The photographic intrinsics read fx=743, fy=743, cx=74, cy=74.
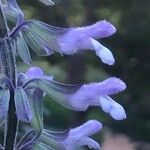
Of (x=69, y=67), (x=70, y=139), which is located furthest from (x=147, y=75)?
(x=70, y=139)

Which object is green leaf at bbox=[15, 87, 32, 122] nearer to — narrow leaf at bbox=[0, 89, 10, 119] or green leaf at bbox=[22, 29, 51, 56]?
narrow leaf at bbox=[0, 89, 10, 119]

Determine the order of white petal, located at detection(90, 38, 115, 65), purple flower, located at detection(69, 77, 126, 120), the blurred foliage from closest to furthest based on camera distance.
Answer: white petal, located at detection(90, 38, 115, 65)
purple flower, located at detection(69, 77, 126, 120)
the blurred foliage

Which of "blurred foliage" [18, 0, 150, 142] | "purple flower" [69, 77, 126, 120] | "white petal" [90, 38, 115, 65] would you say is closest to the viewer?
"white petal" [90, 38, 115, 65]

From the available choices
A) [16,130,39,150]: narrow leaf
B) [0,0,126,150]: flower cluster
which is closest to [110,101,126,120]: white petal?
[0,0,126,150]: flower cluster

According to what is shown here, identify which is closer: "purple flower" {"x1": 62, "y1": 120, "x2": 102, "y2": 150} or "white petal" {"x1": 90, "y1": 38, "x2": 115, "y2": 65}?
"white petal" {"x1": 90, "y1": 38, "x2": 115, "y2": 65}

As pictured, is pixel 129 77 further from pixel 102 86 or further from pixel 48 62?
pixel 102 86

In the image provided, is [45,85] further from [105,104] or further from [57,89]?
[105,104]

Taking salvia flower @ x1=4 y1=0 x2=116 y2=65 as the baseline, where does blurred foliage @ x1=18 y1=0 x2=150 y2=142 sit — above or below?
below

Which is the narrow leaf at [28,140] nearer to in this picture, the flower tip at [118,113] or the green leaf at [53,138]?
the green leaf at [53,138]
